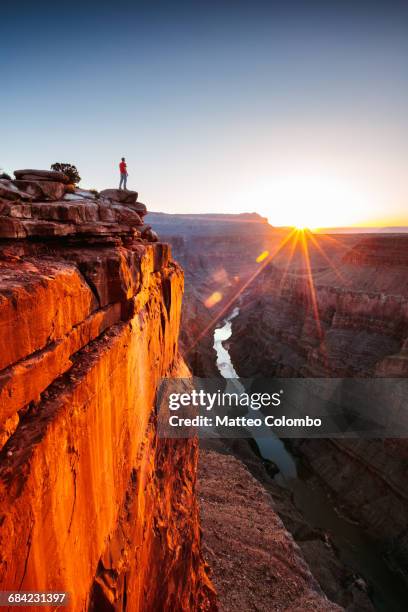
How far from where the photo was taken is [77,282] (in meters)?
4.10

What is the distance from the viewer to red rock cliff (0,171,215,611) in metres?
2.72

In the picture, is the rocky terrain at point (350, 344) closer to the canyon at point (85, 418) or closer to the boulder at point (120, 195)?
the canyon at point (85, 418)

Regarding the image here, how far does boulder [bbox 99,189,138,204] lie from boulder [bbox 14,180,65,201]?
3232 millimetres

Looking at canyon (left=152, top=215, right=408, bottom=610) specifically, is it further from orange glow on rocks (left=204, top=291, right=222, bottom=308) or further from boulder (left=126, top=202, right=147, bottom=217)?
boulder (left=126, top=202, right=147, bottom=217)

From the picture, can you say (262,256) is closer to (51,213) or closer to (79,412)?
(51,213)

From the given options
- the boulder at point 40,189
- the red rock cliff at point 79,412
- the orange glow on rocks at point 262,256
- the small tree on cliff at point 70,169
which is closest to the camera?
the red rock cliff at point 79,412

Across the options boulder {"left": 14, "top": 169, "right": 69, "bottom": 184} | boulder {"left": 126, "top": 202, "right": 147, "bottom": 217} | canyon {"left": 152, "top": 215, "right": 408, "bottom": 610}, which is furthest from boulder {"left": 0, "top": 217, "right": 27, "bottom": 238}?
canyon {"left": 152, "top": 215, "right": 408, "bottom": 610}

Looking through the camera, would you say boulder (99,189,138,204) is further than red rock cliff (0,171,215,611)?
Yes

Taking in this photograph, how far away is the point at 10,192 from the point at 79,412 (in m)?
3.91

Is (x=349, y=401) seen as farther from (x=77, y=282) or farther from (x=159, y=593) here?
(x=77, y=282)

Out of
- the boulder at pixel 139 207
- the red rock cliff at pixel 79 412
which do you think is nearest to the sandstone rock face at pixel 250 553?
the red rock cliff at pixel 79 412

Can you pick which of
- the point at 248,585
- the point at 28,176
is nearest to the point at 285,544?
the point at 248,585

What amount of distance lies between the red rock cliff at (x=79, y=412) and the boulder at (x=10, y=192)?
3 cm

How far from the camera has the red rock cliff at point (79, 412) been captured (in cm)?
272
